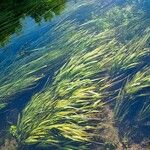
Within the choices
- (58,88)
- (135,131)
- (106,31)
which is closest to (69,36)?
(106,31)

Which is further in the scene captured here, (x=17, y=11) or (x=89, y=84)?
(x=89, y=84)

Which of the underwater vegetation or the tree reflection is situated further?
the underwater vegetation

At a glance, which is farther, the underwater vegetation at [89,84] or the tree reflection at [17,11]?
the underwater vegetation at [89,84]

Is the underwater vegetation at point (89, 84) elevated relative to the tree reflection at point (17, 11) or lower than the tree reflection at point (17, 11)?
lower

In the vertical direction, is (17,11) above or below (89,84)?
above
